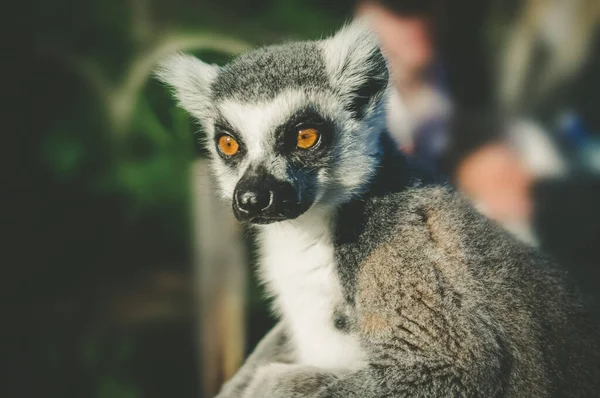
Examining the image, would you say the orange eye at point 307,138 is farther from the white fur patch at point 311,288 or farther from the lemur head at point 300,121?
the white fur patch at point 311,288

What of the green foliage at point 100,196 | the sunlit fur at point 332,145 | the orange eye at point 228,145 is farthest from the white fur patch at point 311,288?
the green foliage at point 100,196

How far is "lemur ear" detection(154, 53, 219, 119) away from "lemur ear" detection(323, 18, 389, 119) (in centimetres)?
36

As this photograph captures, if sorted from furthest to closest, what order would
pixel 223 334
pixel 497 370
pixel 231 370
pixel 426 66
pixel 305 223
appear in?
1. pixel 426 66
2. pixel 223 334
3. pixel 231 370
4. pixel 305 223
5. pixel 497 370

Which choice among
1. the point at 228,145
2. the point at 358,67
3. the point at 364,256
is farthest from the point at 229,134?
the point at 364,256

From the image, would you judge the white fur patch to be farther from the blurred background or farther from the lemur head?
the blurred background

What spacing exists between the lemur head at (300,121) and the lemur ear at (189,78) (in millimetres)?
47

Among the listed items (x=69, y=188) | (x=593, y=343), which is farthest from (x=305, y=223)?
(x=69, y=188)

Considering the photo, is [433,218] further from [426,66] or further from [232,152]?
[426,66]

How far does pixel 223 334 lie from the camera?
2270 mm

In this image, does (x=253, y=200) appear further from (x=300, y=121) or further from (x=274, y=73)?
(x=274, y=73)

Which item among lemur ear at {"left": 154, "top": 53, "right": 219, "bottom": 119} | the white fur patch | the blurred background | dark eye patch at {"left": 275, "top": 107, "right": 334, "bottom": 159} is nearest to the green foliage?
the blurred background

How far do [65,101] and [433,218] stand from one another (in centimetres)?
249

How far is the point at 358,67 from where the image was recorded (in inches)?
61.1

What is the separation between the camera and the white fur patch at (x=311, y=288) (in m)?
1.42
